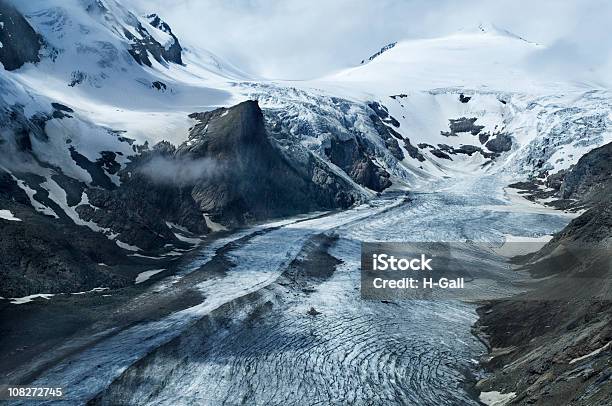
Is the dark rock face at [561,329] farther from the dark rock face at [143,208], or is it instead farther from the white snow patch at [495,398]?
the dark rock face at [143,208]

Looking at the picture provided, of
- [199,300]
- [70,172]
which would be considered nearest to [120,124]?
[70,172]

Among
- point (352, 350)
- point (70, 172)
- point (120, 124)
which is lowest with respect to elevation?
point (352, 350)

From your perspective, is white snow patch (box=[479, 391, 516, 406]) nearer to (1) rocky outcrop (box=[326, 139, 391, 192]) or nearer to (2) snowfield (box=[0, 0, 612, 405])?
(2) snowfield (box=[0, 0, 612, 405])

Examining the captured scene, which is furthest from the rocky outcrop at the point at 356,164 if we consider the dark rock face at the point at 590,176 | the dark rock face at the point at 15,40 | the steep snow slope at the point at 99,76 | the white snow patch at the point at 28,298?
the white snow patch at the point at 28,298

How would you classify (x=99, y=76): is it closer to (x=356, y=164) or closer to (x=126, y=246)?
(x=356, y=164)

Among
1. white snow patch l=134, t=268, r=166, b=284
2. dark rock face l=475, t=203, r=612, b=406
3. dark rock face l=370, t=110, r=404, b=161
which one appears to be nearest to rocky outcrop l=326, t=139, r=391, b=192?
dark rock face l=370, t=110, r=404, b=161

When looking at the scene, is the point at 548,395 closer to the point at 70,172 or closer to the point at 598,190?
the point at 70,172
